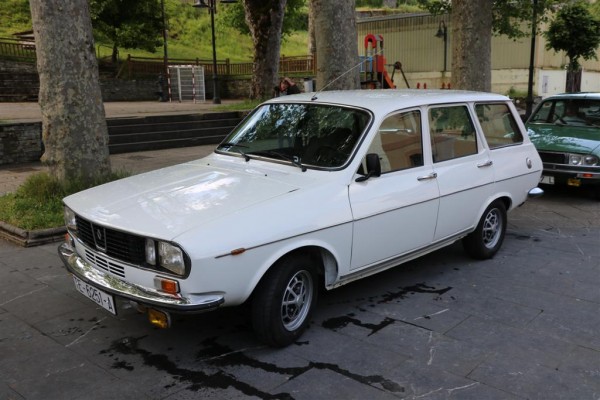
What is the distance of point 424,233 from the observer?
Answer: 4.82 metres

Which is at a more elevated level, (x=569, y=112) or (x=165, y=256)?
(x=569, y=112)

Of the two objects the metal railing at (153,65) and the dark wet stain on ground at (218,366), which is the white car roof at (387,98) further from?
the metal railing at (153,65)

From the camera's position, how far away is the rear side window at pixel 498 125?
566 centimetres

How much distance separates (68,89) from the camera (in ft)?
24.0

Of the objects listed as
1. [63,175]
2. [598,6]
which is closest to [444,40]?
[598,6]

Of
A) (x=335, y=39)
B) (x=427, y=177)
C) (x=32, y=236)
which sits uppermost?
(x=335, y=39)

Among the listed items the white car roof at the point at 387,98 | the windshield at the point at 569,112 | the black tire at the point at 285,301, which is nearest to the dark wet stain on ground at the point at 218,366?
the black tire at the point at 285,301

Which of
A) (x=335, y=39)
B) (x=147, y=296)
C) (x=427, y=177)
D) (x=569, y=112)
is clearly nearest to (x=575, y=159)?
(x=569, y=112)

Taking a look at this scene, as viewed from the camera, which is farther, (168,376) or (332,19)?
(332,19)

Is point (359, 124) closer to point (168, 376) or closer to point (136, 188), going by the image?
point (136, 188)

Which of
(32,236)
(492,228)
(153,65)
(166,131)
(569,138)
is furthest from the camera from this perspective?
(153,65)

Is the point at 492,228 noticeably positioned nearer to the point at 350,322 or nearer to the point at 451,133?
the point at 451,133

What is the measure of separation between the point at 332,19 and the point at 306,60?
20.5m

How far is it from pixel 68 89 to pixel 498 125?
550cm
